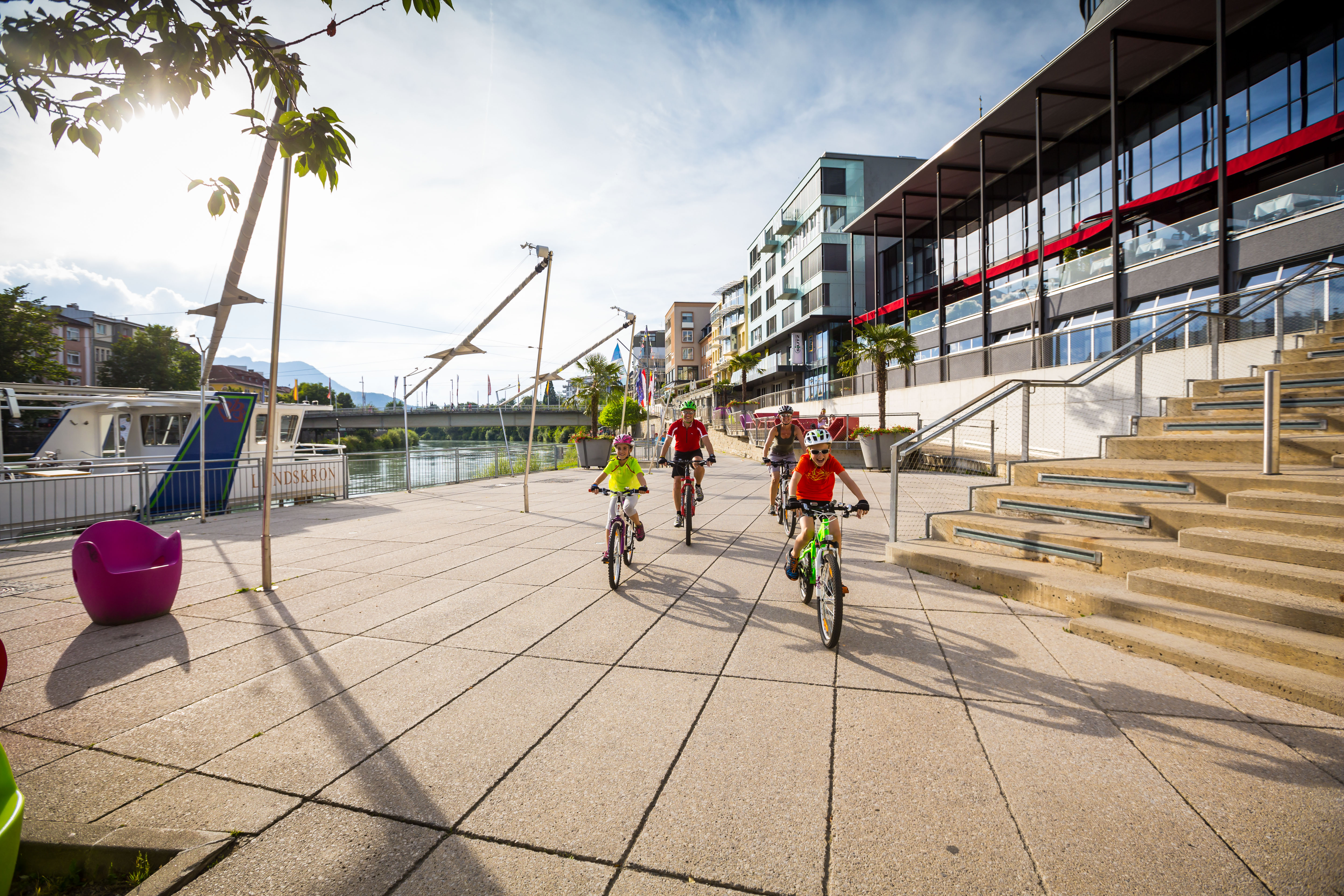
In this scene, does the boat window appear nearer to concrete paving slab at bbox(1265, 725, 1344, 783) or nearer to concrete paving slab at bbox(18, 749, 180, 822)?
concrete paving slab at bbox(18, 749, 180, 822)

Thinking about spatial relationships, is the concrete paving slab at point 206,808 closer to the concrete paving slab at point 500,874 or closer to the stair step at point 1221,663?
the concrete paving slab at point 500,874

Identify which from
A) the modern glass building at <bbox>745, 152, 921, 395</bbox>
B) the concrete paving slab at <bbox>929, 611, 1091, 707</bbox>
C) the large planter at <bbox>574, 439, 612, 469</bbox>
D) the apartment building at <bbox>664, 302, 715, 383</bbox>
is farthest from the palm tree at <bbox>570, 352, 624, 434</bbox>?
the apartment building at <bbox>664, 302, 715, 383</bbox>

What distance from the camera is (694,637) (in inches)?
183

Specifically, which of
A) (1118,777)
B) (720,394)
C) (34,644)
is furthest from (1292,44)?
(720,394)

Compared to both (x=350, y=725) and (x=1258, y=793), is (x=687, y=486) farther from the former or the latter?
(x=1258, y=793)

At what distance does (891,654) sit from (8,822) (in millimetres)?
4430

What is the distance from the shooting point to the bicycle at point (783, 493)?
9477 mm

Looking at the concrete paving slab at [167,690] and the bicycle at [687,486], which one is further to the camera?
the bicycle at [687,486]

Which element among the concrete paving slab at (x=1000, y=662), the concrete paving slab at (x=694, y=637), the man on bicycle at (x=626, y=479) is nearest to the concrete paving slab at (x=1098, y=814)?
the concrete paving slab at (x=1000, y=662)

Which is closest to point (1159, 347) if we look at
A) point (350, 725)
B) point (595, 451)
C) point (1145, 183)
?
point (350, 725)

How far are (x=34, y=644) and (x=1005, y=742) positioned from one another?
702 cm

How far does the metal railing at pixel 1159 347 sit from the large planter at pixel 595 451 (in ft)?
55.9

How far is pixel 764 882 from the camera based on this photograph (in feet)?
6.89

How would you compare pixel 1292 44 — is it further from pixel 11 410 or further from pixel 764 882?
pixel 11 410
